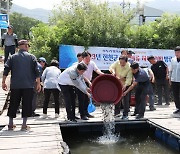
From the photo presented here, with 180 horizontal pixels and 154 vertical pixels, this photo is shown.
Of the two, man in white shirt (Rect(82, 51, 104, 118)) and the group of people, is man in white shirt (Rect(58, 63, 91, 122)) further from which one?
man in white shirt (Rect(82, 51, 104, 118))

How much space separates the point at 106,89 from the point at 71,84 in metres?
0.71

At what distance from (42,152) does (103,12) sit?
7648 millimetres

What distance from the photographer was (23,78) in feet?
19.8

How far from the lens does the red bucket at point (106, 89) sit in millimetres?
6816

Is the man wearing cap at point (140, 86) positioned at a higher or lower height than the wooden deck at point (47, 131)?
higher

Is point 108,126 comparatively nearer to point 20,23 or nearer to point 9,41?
point 9,41

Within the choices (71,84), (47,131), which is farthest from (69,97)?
(47,131)

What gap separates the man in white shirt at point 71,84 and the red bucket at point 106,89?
0.62 feet

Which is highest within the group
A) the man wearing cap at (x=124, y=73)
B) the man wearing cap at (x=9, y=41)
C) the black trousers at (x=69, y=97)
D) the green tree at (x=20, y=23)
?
the green tree at (x=20, y=23)

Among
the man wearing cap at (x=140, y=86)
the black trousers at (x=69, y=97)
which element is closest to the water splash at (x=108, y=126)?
the man wearing cap at (x=140, y=86)

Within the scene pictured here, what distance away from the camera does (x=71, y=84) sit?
6980 millimetres

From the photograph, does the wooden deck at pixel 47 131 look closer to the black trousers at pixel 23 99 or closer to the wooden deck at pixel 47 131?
the wooden deck at pixel 47 131

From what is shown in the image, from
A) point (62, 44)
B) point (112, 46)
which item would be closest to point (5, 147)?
point (62, 44)

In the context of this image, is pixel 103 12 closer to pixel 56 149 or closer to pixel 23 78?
pixel 23 78
